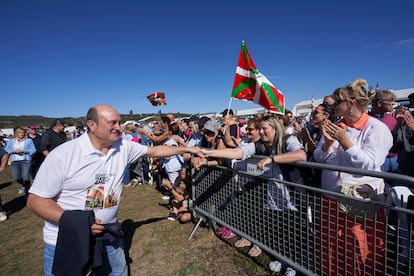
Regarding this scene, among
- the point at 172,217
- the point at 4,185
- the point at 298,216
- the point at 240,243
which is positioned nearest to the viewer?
the point at 298,216

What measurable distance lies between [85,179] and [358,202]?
8.37 ft

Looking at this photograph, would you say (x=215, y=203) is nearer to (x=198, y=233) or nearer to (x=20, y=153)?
(x=198, y=233)

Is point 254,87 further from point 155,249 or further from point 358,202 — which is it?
point 155,249

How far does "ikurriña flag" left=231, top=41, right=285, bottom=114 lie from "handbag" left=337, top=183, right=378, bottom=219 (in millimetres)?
2046

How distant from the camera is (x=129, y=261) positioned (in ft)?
12.7

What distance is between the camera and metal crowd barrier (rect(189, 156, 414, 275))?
1.97m

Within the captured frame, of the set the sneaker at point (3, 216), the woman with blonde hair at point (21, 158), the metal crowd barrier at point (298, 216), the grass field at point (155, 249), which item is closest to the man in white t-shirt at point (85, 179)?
the grass field at point (155, 249)

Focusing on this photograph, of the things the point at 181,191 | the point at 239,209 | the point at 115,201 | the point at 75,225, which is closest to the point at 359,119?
the point at 239,209

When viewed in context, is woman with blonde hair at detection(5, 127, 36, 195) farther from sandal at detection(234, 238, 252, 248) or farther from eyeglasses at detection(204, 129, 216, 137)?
sandal at detection(234, 238, 252, 248)

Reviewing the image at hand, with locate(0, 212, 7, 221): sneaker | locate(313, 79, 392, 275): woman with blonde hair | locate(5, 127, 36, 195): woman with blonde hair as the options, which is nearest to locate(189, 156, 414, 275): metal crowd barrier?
locate(313, 79, 392, 275): woman with blonde hair

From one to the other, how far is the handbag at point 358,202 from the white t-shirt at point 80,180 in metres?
2.32

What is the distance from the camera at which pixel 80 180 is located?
2.21 m

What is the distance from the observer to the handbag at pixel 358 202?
2027mm

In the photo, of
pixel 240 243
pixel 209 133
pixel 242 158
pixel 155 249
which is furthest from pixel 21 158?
pixel 242 158
